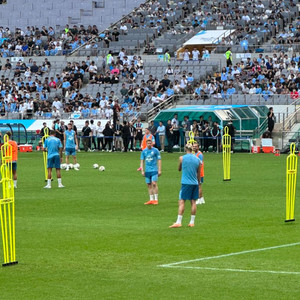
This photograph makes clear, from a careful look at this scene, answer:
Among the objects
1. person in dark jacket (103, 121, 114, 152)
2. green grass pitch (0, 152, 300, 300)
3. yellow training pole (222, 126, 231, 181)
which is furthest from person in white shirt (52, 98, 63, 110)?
green grass pitch (0, 152, 300, 300)

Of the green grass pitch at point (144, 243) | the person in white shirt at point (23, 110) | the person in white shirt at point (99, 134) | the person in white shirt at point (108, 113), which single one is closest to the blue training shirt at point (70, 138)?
the green grass pitch at point (144, 243)

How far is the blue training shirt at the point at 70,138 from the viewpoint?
38781 mm

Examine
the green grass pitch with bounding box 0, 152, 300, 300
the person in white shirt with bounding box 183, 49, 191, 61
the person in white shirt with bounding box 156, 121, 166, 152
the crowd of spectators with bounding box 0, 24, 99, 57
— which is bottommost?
the green grass pitch with bounding box 0, 152, 300, 300

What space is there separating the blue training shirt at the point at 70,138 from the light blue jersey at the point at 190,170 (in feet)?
64.6

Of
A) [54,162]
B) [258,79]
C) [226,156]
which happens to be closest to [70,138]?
[226,156]

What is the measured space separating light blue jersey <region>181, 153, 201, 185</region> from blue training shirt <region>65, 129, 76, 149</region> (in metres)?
19.7

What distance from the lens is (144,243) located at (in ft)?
57.8

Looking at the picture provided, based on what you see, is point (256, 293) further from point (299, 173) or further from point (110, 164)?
point (110, 164)

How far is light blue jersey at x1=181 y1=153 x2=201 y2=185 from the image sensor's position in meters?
19.3

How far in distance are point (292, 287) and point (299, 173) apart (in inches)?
924

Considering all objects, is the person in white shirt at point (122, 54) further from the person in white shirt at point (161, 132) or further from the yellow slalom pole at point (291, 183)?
the yellow slalom pole at point (291, 183)

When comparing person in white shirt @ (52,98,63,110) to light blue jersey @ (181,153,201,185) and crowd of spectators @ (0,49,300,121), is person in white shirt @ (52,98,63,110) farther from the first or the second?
light blue jersey @ (181,153,201,185)

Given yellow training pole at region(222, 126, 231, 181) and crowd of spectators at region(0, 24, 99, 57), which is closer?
yellow training pole at region(222, 126, 231, 181)

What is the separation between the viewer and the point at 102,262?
15383 mm
